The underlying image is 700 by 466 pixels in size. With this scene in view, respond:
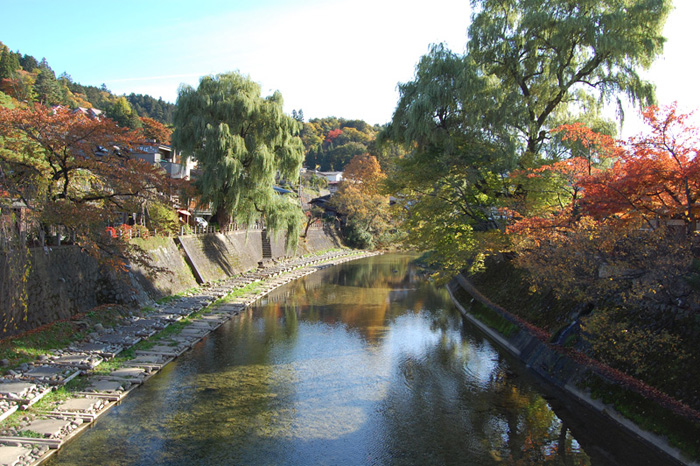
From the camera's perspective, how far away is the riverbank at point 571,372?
31.4ft

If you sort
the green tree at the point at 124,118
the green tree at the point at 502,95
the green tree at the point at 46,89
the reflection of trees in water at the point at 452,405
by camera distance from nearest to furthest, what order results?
1. the reflection of trees in water at the point at 452,405
2. the green tree at the point at 502,95
3. the green tree at the point at 46,89
4. the green tree at the point at 124,118

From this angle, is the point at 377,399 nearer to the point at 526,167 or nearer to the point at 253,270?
the point at 526,167

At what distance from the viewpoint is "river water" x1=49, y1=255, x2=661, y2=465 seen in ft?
31.3

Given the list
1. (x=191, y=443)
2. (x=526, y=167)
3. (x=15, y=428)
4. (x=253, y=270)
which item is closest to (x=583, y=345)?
(x=526, y=167)

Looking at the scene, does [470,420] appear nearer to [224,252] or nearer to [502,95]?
[502,95]

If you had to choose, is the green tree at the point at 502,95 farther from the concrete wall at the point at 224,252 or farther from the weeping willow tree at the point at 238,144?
the concrete wall at the point at 224,252


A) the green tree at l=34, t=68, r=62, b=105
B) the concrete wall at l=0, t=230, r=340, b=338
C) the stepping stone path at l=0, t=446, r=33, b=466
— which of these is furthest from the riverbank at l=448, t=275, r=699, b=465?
the green tree at l=34, t=68, r=62, b=105

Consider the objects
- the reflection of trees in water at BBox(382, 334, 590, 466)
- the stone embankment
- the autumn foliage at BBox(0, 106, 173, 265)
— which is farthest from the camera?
the autumn foliage at BBox(0, 106, 173, 265)

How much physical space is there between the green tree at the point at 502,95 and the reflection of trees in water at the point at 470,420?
6.22 meters

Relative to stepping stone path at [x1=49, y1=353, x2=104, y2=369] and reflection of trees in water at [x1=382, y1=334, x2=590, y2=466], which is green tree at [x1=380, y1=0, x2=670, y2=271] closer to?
reflection of trees in water at [x1=382, y1=334, x2=590, y2=466]

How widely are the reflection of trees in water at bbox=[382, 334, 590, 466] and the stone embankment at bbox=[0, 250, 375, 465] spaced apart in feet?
22.2

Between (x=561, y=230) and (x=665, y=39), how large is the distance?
10177 mm

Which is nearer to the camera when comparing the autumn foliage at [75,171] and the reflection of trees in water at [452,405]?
the reflection of trees in water at [452,405]

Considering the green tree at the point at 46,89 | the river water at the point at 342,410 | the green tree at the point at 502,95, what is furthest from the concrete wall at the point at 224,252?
the green tree at the point at 46,89
